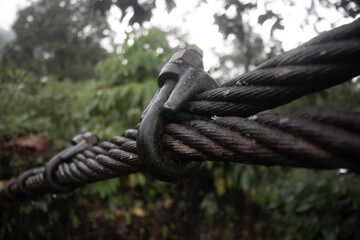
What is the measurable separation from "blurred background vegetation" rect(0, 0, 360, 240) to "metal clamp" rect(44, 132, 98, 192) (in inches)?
14.2

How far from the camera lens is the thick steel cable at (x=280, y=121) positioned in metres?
0.39

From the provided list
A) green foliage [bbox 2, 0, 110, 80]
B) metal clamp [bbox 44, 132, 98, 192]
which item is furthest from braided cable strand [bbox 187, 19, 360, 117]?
green foliage [bbox 2, 0, 110, 80]

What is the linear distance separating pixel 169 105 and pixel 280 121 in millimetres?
223

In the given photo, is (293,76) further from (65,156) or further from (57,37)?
(57,37)

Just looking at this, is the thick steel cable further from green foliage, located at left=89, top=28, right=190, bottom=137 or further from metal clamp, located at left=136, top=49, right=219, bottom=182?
green foliage, located at left=89, top=28, right=190, bottom=137

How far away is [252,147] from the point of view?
460 mm

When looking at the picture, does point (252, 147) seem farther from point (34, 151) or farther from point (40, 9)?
point (40, 9)

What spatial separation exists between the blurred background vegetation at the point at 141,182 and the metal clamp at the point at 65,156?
361 millimetres

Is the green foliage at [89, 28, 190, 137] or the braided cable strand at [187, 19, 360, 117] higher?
the green foliage at [89, 28, 190, 137]

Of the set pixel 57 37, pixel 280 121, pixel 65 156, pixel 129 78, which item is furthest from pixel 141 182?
pixel 57 37

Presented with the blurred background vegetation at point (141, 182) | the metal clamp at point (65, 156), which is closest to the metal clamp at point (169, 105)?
the metal clamp at point (65, 156)

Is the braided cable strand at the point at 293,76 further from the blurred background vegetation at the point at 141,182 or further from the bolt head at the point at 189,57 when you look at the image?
the blurred background vegetation at the point at 141,182

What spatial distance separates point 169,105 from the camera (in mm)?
540

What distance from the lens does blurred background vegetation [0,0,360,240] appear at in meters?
1.71
